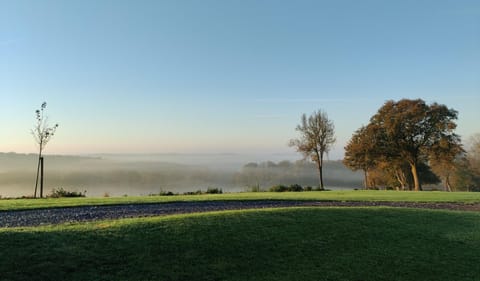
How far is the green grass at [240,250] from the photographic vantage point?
5793 mm

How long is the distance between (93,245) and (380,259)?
6045 millimetres

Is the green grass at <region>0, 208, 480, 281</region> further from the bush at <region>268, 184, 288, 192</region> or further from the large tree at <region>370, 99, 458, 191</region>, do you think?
the large tree at <region>370, 99, 458, 191</region>

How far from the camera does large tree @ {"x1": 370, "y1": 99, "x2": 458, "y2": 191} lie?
35.6 metres

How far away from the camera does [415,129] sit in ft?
119

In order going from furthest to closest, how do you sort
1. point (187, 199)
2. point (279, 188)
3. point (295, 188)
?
point (295, 188)
point (279, 188)
point (187, 199)

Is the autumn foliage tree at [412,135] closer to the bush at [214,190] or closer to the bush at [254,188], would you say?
the bush at [254,188]

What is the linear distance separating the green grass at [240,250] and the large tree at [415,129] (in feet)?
97.0

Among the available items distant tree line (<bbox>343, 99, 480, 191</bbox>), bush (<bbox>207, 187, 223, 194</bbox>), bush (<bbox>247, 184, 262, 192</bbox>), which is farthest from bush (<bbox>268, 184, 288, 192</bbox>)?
distant tree line (<bbox>343, 99, 480, 191</bbox>)

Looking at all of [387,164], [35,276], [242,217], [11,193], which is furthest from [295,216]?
[387,164]

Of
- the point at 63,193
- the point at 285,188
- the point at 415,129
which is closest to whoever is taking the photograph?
the point at 63,193

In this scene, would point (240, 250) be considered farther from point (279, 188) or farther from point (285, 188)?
point (285, 188)

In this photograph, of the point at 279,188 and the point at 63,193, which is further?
the point at 279,188

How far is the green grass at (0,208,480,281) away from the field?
0.06 ft

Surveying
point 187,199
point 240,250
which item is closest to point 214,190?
point 187,199
